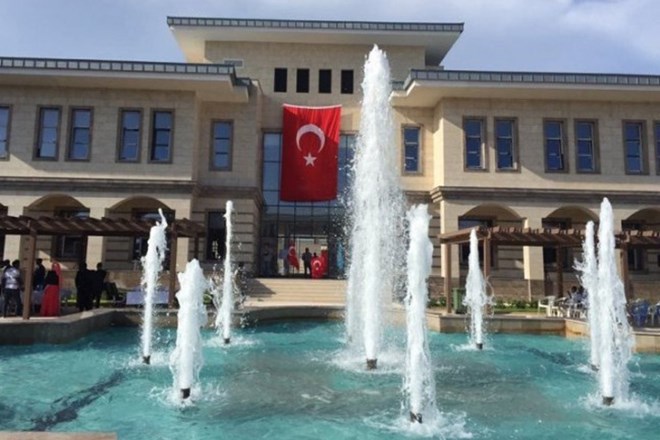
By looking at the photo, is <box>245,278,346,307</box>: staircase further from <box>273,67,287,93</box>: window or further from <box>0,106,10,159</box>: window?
<box>0,106,10,159</box>: window

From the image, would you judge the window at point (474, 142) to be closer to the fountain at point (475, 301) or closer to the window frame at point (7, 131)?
the fountain at point (475, 301)

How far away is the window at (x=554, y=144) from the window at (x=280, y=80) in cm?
1297

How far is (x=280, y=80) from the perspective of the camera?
95.2ft

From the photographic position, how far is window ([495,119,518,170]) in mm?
25719

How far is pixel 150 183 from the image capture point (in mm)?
24312

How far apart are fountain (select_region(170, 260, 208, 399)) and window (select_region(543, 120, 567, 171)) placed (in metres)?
21.2

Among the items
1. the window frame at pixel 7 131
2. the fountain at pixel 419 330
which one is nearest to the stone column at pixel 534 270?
the fountain at pixel 419 330

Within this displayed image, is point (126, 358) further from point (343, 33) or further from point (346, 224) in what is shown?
point (343, 33)

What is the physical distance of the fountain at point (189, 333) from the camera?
783 cm

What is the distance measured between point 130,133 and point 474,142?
15.7 metres

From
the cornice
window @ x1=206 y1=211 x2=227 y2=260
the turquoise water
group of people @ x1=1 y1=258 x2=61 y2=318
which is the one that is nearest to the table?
group of people @ x1=1 y1=258 x2=61 y2=318

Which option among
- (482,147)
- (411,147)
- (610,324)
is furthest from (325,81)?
(610,324)

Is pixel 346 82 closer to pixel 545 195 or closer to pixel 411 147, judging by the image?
pixel 411 147

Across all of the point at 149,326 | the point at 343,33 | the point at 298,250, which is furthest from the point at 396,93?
the point at 149,326
